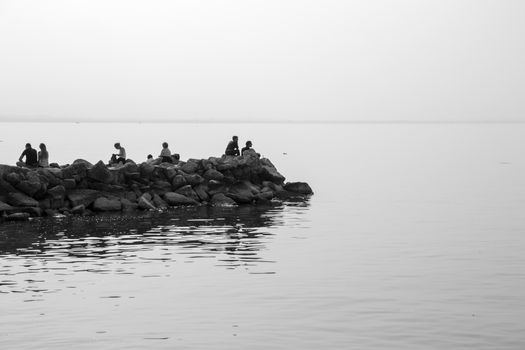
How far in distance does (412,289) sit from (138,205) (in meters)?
23.9

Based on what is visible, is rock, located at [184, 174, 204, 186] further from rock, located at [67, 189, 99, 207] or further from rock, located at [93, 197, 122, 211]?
rock, located at [67, 189, 99, 207]

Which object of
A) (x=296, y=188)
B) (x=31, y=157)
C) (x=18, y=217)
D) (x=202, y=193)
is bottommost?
(x=296, y=188)

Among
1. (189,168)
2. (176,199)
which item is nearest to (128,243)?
(176,199)

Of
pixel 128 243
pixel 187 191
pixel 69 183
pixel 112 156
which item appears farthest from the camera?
pixel 112 156

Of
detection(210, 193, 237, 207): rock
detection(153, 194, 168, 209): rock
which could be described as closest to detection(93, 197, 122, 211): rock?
detection(153, 194, 168, 209): rock

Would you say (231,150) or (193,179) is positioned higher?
(231,150)

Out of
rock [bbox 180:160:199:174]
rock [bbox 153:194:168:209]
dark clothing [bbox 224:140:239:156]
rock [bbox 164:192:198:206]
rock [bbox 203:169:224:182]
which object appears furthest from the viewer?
dark clothing [bbox 224:140:239:156]

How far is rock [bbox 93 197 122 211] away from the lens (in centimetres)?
4300

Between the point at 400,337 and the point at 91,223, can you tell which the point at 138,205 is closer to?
the point at 91,223

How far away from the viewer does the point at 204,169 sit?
50125 mm

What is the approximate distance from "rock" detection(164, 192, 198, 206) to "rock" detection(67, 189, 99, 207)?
471 centimetres

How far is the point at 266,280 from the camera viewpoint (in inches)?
1005

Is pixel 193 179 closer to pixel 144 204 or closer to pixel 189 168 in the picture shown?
pixel 189 168

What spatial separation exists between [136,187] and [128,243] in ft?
43.6
